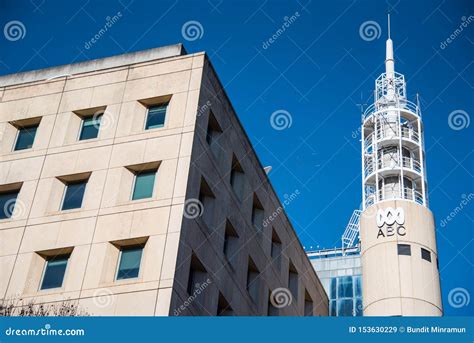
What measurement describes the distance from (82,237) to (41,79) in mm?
11596

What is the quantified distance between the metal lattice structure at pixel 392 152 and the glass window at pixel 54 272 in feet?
117

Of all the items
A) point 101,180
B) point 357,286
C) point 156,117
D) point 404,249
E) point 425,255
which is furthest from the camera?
point 357,286

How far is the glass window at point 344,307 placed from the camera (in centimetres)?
7764

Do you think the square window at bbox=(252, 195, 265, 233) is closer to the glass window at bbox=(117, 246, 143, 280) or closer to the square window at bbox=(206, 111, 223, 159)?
the square window at bbox=(206, 111, 223, 159)

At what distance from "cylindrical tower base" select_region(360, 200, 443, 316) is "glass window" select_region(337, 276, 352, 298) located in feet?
60.9

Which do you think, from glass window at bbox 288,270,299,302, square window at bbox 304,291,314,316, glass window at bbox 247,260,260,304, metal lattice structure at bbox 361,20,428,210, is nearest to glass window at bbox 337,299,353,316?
metal lattice structure at bbox 361,20,428,210

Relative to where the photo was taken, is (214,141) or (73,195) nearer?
(73,195)

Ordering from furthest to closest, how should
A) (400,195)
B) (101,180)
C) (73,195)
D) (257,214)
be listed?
1. (400,195)
2. (257,214)
3. (73,195)
4. (101,180)

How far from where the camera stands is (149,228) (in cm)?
3319

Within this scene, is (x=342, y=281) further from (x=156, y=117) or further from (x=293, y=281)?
(x=156, y=117)

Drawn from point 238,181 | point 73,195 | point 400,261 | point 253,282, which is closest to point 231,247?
point 253,282

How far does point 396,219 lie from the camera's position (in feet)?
198

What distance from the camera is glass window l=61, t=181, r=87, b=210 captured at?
119ft

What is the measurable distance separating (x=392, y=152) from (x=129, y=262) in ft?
129
